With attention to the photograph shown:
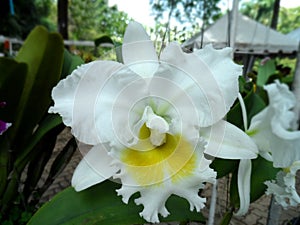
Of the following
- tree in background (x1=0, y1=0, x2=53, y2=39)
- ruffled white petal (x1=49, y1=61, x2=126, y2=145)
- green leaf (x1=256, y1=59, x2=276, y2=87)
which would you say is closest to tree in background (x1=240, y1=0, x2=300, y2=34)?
tree in background (x1=0, y1=0, x2=53, y2=39)

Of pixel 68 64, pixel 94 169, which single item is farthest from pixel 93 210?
pixel 68 64

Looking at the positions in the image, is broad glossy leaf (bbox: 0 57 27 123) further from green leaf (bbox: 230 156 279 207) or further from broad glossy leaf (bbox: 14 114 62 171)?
green leaf (bbox: 230 156 279 207)

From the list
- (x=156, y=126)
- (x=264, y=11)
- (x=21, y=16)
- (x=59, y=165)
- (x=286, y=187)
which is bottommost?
(x=21, y=16)

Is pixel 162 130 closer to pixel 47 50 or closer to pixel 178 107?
pixel 178 107

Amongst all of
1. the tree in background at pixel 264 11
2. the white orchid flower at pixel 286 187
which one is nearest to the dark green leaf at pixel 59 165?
the white orchid flower at pixel 286 187

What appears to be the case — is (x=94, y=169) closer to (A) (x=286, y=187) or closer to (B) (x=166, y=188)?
(B) (x=166, y=188)

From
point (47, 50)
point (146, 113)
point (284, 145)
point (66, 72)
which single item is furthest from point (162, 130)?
point (66, 72)

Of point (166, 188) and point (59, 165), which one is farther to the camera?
point (59, 165)
